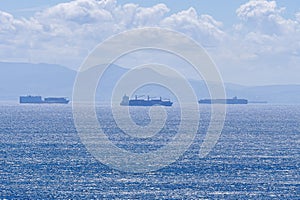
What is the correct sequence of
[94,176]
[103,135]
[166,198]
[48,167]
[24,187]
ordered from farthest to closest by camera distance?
1. [103,135]
2. [48,167]
3. [94,176]
4. [24,187]
5. [166,198]

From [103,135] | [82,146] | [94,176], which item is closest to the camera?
[94,176]

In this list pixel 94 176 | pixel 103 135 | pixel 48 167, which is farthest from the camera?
pixel 103 135

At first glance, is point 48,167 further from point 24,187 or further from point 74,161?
point 24,187

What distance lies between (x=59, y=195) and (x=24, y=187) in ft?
24.0

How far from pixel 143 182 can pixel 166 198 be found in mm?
12502

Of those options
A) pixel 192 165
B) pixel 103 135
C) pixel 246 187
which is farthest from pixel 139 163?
pixel 103 135

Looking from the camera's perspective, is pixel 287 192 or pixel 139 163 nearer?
pixel 287 192

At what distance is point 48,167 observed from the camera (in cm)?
11162

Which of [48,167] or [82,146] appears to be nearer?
[48,167]

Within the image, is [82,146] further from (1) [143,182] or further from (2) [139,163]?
(1) [143,182]

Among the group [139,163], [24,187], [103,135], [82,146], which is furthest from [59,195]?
[103,135]

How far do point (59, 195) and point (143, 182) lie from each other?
46.9 feet

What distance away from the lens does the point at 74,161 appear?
394 ft

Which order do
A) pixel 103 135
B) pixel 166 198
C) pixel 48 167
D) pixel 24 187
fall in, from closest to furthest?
1. pixel 166 198
2. pixel 24 187
3. pixel 48 167
4. pixel 103 135
